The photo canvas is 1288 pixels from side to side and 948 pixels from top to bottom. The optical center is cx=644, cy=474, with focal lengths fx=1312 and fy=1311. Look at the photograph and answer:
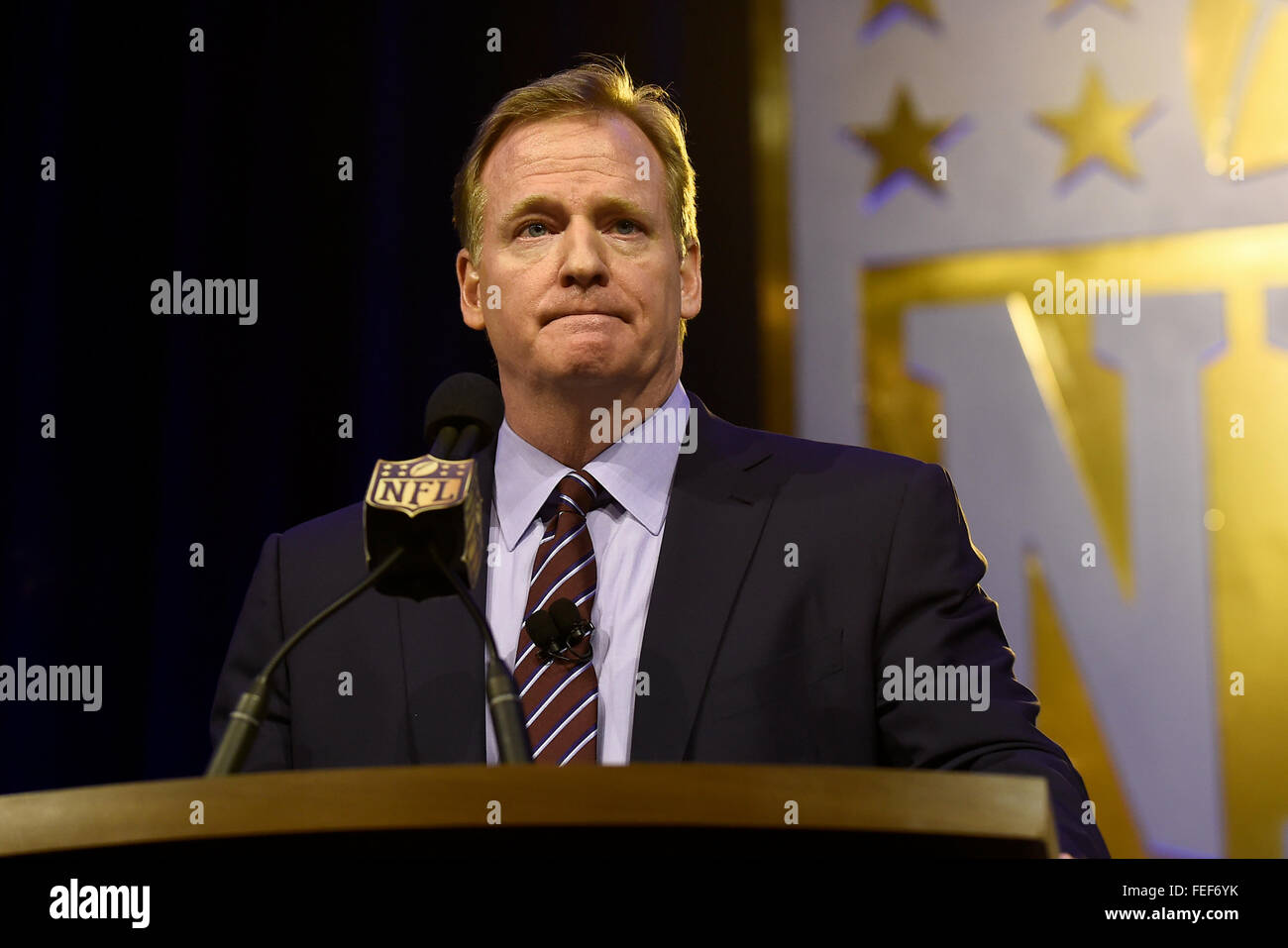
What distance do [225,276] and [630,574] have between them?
1362 millimetres

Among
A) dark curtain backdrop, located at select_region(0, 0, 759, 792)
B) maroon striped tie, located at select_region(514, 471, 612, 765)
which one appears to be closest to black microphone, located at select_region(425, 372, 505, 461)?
maroon striped tie, located at select_region(514, 471, 612, 765)

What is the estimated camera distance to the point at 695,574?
1.63 metres

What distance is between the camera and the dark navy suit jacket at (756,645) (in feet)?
4.98

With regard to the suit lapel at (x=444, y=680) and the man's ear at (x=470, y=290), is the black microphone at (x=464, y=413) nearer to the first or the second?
the suit lapel at (x=444, y=680)

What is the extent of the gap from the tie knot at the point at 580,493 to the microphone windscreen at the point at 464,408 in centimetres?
43

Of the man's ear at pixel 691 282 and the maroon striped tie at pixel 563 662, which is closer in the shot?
the maroon striped tie at pixel 563 662

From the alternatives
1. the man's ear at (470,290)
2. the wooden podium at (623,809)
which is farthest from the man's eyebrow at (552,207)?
the wooden podium at (623,809)

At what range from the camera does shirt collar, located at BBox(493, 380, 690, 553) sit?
1.75m

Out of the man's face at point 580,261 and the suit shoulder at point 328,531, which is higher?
the man's face at point 580,261

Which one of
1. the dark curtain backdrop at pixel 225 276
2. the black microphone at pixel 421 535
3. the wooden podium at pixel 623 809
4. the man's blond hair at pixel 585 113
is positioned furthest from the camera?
the dark curtain backdrop at pixel 225 276

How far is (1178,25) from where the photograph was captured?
2506 mm

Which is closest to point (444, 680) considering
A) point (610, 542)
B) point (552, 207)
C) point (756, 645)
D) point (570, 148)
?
point (610, 542)

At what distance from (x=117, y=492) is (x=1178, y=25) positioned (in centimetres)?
226
